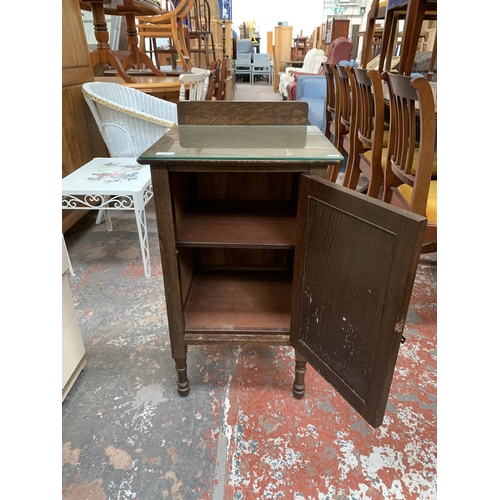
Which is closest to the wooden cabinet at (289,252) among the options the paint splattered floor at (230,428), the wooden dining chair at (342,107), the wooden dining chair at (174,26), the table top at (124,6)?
the paint splattered floor at (230,428)

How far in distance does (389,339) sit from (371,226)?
229 millimetres

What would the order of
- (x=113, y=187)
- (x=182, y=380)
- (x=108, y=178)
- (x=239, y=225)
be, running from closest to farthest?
(x=239, y=225) < (x=182, y=380) < (x=113, y=187) < (x=108, y=178)

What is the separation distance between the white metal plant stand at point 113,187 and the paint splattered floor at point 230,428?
505mm

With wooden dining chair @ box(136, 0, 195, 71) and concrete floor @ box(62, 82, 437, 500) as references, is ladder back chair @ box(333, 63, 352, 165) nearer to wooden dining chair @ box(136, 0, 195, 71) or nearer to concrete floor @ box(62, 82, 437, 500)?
concrete floor @ box(62, 82, 437, 500)

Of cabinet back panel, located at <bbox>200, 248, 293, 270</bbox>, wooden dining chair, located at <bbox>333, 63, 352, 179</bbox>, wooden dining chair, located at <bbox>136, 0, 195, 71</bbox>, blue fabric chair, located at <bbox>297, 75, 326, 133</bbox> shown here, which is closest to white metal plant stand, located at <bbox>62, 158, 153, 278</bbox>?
cabinet back panel, located at <bbox>200, 248, 293, 270</bbox>

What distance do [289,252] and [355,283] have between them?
1.82 feet

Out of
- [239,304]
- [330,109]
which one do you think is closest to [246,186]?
[239,304]

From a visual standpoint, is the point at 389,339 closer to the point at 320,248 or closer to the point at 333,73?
the point at 320,248

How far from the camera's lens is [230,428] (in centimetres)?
102

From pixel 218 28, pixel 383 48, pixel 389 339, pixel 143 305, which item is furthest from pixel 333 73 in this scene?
pixel 218 28

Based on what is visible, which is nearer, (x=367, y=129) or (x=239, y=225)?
(x=239, y=225)

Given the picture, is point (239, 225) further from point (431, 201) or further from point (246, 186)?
point (431, 201)

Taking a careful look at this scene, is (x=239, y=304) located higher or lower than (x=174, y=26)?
lower

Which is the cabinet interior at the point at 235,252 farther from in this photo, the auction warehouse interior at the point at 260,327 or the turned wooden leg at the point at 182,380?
the turned wooden leg at the point at 182,380
